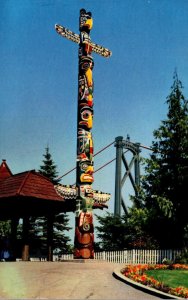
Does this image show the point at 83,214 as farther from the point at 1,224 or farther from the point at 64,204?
the point at 1,224

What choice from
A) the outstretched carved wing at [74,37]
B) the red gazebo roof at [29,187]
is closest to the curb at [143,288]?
the red gazebo roof at [29,187]

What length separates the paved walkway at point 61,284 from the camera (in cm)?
1416

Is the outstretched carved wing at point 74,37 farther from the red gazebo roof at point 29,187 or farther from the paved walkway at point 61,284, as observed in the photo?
the paved walkway at point 61,284

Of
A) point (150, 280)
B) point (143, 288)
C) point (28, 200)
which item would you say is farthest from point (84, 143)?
point (143, 288)

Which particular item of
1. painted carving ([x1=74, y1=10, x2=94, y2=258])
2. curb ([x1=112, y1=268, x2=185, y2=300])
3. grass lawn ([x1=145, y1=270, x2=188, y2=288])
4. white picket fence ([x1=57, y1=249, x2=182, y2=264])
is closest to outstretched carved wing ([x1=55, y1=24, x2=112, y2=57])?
painted carving ([x1=74, y1=10, x2=94, y2=258])

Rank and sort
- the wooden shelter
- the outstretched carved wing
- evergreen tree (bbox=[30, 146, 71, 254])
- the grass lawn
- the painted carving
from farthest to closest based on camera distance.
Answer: evergreen tree (bbox=[30, 146, 71, 254]), the outstretched carved wing, the wooden shelter, the painted carving, the grass lawn

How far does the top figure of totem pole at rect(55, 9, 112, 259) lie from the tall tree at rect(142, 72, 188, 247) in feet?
13.8

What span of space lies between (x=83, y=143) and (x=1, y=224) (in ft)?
90.8

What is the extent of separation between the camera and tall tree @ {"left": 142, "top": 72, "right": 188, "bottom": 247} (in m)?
30.4

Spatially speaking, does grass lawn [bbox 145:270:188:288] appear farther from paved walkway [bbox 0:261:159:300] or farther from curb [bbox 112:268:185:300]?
paved walkway [bbox 0:261:159:300]

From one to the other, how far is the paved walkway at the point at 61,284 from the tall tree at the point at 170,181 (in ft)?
36.2

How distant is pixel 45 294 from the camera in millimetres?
14336

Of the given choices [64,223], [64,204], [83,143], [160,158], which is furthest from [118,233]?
[83,143]

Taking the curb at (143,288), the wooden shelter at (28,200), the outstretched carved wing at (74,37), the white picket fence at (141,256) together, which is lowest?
the curb at (143,288)
